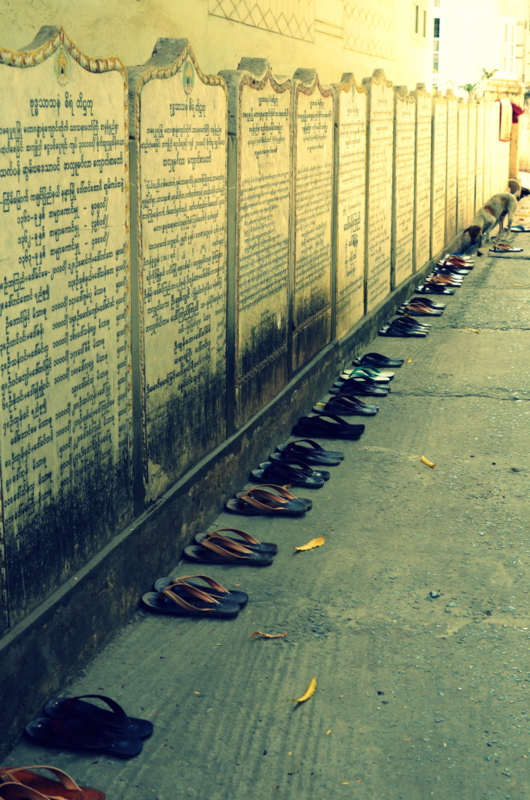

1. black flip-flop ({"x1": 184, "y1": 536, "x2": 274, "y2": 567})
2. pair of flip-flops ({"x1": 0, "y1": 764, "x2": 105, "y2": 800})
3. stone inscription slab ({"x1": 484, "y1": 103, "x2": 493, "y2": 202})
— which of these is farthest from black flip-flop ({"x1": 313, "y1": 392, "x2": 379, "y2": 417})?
stone inscription slab ({"x1": 484, "y1": 103, "x2": 493, "y2": 202})

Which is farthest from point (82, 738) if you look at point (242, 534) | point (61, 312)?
point (242, 534)

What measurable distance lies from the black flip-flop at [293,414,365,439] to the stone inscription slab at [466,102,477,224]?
446 inches

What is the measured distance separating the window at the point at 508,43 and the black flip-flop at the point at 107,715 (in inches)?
1657

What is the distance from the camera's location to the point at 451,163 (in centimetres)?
1476

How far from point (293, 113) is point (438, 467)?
2443 millimetres

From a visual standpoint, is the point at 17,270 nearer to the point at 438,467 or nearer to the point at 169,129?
the point at 169,129

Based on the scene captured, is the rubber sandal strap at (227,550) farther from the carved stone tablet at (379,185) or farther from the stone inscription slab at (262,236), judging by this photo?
the carved stone tablet at (379,185)

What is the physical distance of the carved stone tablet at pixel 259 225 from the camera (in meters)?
5.30

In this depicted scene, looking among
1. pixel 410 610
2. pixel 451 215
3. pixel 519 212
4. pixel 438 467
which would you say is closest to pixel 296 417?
pixel 438 467

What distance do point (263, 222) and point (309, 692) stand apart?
10.3 feet

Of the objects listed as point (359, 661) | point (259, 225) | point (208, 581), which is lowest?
point (359, 661)

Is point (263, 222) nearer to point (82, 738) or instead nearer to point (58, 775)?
point (82, 738)

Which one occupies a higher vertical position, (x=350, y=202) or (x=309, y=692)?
(x=350, y=202)

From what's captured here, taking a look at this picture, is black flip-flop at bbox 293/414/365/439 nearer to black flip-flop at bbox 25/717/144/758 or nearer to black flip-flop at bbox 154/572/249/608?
black flip-flop at bbox 154/572/249/608
